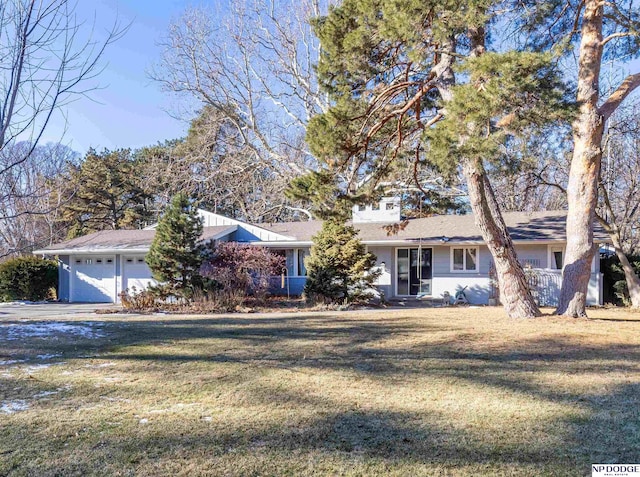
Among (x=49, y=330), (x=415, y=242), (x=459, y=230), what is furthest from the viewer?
(x=459, y=230)

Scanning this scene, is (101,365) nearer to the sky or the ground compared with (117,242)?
nearer to the ground

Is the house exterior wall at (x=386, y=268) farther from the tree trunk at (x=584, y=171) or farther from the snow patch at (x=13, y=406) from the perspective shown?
the snow patch at (x=13, y=406)

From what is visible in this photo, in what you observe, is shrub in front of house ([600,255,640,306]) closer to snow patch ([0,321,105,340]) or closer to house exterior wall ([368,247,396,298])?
house exterior wall ([368,247,396,298])

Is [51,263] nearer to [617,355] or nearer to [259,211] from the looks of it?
[259,211]

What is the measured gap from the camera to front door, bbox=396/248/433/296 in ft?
59.1

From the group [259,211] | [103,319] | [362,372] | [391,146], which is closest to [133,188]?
[259,211]

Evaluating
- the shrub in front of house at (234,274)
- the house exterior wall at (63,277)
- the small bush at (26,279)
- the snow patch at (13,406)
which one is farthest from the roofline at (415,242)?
the snow patch at (13,406)

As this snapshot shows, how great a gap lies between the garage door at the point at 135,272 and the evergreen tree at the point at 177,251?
171 inches

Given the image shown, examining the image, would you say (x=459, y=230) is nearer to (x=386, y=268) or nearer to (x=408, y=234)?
(x=408, y=234)

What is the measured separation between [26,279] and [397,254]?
15699 millimetres

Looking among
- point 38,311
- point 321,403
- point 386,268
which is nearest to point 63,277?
point 38,311

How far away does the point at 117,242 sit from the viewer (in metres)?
20.0

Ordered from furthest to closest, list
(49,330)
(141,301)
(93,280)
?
(93,280) → (141,301) → (49,330)

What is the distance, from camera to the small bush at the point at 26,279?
1923 centimetres
